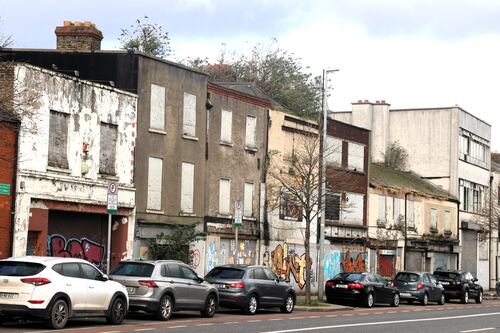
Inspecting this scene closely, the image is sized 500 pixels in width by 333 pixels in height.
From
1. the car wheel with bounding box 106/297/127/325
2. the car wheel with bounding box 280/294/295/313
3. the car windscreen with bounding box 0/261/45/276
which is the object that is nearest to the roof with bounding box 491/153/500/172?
the car wheel with bounding box 280/294/295/313

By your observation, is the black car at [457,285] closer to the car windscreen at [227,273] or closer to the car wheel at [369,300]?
the car wheel at [369,300]

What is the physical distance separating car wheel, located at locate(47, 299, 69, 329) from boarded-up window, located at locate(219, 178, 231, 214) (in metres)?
18.7

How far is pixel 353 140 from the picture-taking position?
50.4 m

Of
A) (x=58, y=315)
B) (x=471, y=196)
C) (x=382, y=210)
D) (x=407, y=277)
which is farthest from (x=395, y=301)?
(x=471, y=196)

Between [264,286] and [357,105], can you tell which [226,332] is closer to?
[264,286]

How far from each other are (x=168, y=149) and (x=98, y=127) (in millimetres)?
4134

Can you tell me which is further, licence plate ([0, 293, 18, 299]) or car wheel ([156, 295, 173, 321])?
car wheel ([156, 295, 173, 321])

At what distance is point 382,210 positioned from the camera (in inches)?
2095

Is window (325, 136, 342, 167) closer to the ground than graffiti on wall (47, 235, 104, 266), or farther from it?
farther from it

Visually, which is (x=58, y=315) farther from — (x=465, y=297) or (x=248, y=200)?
(x=465, y=297)

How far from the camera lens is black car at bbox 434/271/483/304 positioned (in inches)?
1817

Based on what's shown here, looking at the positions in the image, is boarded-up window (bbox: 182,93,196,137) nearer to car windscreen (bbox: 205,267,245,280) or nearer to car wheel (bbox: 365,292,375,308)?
car windscreen (bbox: 205,267,245,280)

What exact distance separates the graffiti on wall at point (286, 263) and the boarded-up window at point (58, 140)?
1405 centimetres

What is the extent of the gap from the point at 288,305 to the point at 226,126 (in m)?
10.9
